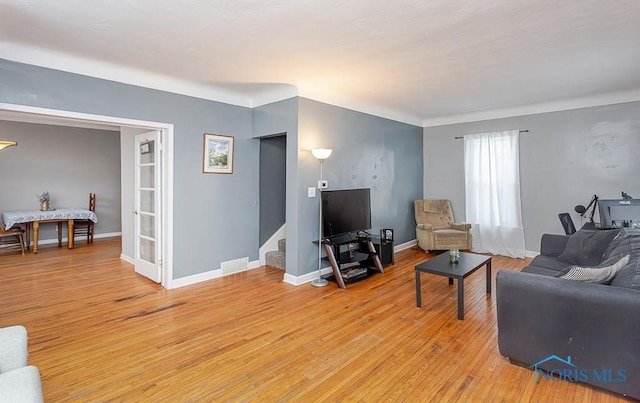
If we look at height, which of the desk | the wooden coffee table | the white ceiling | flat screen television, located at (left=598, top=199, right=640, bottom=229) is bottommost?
the wooden coffee table

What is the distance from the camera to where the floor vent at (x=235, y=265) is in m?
4.41

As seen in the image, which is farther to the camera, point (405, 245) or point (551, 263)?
point (405, 245)

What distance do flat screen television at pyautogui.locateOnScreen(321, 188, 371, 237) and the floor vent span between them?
4.48 feet

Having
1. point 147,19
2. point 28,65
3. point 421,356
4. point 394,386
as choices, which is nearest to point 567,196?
point 421,356

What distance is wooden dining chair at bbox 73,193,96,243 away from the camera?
6.71 metres

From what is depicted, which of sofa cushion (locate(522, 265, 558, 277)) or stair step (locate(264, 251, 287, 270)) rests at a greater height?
sofa cushion (locate(522, 265, 558, 277))

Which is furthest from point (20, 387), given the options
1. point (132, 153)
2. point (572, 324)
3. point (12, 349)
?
point (132, 153)

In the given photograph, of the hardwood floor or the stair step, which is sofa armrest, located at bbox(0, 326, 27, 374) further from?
the stair step

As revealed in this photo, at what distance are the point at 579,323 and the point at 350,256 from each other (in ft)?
8.61

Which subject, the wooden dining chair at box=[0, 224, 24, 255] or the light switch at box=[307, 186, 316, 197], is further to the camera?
the wooden dining chair at box=[0, 224, 24, 255]

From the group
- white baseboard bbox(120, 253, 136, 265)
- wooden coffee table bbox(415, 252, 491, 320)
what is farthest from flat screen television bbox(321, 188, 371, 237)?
white baseboard bbox(120, 253, 136, 265)

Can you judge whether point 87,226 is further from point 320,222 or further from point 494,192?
point 494,192

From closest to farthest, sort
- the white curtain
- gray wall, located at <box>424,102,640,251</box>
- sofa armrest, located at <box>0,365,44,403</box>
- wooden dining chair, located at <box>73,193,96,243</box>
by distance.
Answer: sofa armrest, located at <box>0,365,44,403</box>
gray wall, located at <box>424,102,640,251</box>
the white curtain
wooden dining chair, located at <box>73,193,96,243</box>

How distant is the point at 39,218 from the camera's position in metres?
5.91
